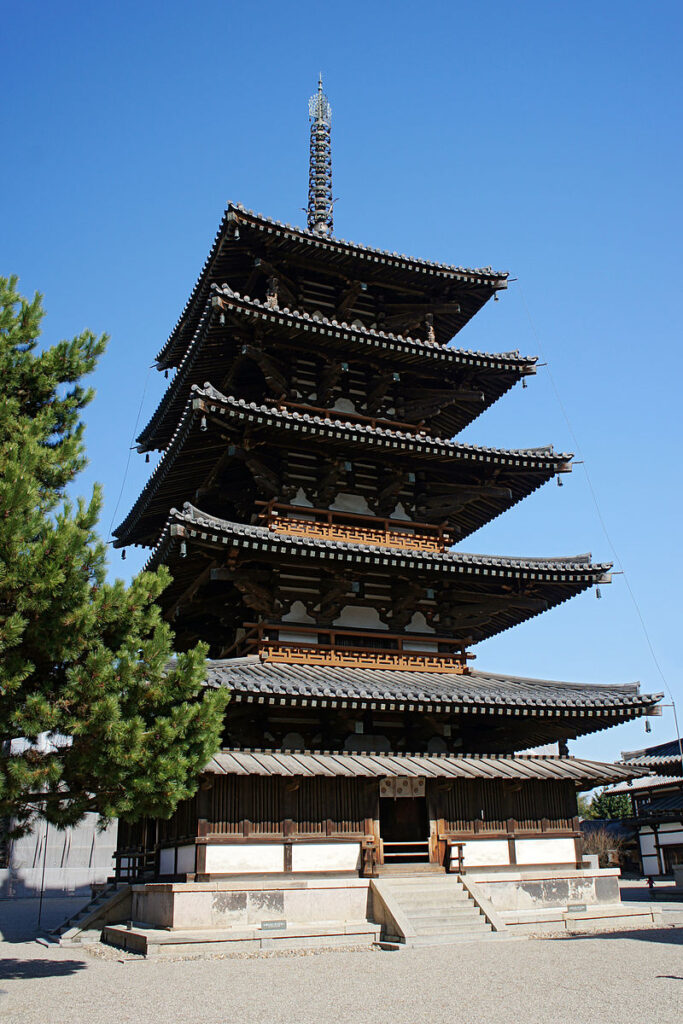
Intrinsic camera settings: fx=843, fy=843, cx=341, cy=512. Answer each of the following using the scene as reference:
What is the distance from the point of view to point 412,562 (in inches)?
776

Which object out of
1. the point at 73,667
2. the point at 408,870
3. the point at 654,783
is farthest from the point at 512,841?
the point at 654,783

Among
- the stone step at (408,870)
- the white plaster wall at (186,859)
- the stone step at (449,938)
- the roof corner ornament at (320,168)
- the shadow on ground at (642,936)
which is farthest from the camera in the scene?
the roof corner ornament at (320,168)

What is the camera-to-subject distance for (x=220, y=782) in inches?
639

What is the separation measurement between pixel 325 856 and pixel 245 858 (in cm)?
163

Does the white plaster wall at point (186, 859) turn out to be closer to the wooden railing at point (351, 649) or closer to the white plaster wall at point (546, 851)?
the wooden railing at point (351, 649)

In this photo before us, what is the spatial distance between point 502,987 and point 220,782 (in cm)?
693

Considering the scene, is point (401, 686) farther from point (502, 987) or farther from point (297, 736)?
point (502, 987)

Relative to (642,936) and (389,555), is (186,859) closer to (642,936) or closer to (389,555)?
(389,555)

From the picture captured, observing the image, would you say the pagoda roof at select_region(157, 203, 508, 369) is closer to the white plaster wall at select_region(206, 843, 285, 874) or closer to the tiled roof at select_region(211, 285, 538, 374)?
the tiled roof at select_region(211, 285, 538, 374)

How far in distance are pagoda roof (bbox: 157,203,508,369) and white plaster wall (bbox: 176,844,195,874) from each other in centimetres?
1476

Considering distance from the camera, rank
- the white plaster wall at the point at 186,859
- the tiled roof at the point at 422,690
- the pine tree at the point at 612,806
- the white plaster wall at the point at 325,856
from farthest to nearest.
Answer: the pine tree at the point at 612,806 < the tiled roof at the point at 422,690 < the white plaster wall at the point at 325,856 < the white plaster wall at the point at 186,859

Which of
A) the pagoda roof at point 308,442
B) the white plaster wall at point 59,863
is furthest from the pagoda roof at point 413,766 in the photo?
the white plaster wall at point 59,863

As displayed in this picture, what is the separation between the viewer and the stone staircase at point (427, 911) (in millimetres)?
15055

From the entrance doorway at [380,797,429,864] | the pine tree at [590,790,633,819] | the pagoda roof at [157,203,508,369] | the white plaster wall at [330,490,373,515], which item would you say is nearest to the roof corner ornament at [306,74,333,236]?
the pagoda roof at [157,203,508,369]
